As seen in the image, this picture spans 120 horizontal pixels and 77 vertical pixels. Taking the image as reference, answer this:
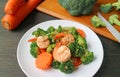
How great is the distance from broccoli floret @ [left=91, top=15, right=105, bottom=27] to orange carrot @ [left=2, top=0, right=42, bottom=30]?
0.30m

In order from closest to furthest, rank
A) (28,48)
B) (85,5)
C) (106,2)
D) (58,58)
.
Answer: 1. (58,58)
2. (28,48)
3. (85,5)
4. (106,2)

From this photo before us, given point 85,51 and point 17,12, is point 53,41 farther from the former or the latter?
point 17,12

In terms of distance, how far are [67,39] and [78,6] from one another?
0.81 ft

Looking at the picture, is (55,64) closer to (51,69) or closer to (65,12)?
(51,69)

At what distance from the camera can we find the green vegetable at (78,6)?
3.51ft

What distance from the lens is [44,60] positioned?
33.1 inches

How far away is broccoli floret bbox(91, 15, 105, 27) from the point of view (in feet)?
3.40

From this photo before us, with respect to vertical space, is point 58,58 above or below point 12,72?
above

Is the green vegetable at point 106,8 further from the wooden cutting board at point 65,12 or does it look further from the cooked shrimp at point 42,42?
the cooked shrimp at point 42,42

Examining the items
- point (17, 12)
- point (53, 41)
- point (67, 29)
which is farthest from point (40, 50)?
point (17, 12)

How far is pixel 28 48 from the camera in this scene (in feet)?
3.05

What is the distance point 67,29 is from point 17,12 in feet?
0.85

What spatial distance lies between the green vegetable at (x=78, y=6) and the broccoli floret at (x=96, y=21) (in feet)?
0.17

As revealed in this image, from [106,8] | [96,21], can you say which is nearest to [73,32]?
[96,21]
